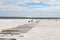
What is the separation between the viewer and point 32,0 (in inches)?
53.6

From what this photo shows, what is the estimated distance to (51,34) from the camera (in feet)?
4.38

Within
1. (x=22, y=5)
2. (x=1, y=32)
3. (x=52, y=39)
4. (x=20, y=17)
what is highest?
(x=22, y=5)

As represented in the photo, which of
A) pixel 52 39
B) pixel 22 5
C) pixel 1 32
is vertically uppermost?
pixel 22 5

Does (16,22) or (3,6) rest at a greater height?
(3,6)

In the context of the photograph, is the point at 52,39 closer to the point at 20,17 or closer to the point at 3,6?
the point at 20,17

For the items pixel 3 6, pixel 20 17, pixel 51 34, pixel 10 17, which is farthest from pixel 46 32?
→ pixel 3 6

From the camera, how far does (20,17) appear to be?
1.37m

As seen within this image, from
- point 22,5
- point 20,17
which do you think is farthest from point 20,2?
point 20,17

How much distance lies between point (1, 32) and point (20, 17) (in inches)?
11.1

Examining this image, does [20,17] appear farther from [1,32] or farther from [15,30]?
[1,32]

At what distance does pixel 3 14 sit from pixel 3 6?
93 mm

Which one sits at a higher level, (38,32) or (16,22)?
(16,22)

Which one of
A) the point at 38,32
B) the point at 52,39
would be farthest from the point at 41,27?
the point at 52,39

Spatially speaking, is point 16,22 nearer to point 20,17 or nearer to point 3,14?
point 20,17
